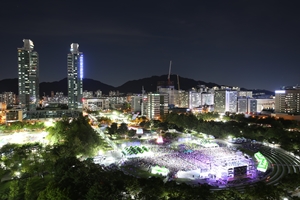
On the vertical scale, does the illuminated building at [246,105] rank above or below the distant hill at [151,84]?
below

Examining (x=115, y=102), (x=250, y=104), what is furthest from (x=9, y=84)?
(x=250, y=104)

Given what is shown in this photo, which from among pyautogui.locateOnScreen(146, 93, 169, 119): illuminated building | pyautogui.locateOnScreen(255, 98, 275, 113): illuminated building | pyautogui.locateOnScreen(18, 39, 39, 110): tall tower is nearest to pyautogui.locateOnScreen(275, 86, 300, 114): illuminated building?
pyautogui.locateOnScreen(255, 98, 275, 113): illuminated building

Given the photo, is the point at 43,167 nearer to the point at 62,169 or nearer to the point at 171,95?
the point at 62,169

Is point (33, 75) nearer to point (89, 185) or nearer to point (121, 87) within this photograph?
point (89, 185)

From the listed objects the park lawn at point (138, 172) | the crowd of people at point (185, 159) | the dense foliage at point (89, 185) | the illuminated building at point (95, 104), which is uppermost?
the illuminated building at point (95, 104)

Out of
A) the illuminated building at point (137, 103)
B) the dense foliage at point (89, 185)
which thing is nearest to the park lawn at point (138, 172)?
the dense foliage at point (89, 185)

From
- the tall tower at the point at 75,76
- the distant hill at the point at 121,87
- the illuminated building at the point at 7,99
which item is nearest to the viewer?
the tall tower at the point at 75,76

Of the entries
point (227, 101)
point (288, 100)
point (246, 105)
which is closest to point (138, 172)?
point (227, 101)

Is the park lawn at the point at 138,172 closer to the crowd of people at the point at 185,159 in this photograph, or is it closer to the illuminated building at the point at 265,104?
the crowd of people at the point at 185,159
